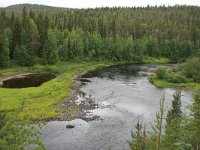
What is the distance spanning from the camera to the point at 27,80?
11062cm

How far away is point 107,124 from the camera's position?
65375mm

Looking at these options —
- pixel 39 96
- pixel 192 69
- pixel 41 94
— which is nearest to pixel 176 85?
pixel 192 69

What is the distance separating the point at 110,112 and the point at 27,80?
47298 millimetres

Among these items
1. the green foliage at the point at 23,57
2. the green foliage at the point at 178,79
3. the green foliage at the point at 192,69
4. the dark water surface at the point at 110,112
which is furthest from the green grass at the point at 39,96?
the green foliage at the point at 192,69

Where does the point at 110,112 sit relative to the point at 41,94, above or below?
below

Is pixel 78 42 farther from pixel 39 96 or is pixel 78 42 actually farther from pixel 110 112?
pixel 110 112

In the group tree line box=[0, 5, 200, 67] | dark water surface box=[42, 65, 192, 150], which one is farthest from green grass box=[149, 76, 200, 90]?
tree line box=[0, 5, 200, 67]

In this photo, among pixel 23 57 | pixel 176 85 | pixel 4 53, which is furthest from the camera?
pixel 23 57

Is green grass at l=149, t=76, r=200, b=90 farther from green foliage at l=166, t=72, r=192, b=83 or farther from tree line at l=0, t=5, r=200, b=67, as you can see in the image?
tree line at l=0, t=5, r=200, b=67

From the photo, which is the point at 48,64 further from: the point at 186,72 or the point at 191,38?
the point at 191,38

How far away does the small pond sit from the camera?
10188cm

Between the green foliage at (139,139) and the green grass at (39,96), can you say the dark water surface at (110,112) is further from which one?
the green foliage at (139,139)

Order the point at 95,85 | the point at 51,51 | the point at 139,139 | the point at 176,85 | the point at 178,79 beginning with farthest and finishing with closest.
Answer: the point at 51,51 → the point at 178,79 → the point at 176,85 → the point at 95,85 → the point at 139,139

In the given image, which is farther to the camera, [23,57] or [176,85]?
[23,57]
